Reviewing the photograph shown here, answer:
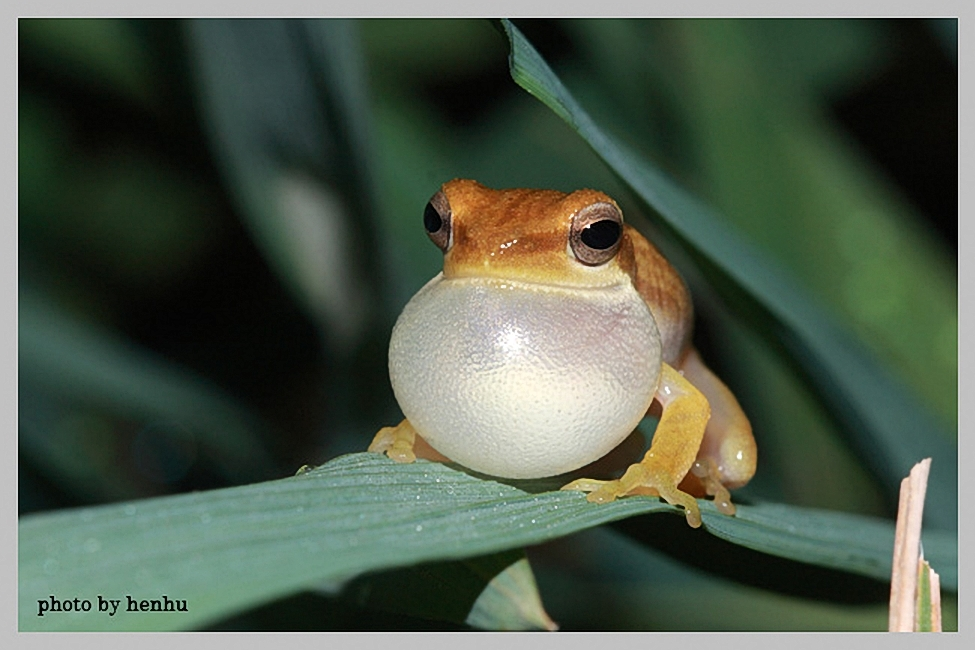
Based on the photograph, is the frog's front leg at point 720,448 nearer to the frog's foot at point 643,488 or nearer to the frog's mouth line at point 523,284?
the frog's foot at point 643,488

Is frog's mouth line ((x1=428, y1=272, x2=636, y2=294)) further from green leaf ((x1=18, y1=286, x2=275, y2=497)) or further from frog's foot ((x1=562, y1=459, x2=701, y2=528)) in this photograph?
green leaf ((x1=18, y1=286, x2=275, y2=497))

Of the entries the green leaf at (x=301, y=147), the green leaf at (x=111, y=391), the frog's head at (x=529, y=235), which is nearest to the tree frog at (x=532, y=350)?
the frog's head at (x=529, y=235)

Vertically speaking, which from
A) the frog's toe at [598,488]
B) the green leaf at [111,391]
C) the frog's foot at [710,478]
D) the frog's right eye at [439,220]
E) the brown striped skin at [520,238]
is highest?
the green leaf at [111,391]

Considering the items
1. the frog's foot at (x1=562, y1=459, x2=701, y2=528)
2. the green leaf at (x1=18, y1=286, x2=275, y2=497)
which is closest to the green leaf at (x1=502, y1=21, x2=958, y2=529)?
the frog's foot at (x1=562, y1=459, x2=701, y2=528)

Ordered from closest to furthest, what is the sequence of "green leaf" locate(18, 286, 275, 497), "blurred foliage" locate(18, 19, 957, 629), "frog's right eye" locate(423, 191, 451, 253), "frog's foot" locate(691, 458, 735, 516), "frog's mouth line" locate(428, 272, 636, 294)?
"frog's mouth line" locate(428, 272, 636, 294)
"frog's right eye" locate(423, 191, 451, 253)
"frog's foot" locate(691, 458, 735, 516)
"blurred foliage" locate(18, 19, 957, 629)
"green leaf" locate(18, 286, 275, 497)

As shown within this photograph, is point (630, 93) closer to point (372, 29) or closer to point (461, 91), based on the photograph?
point (461, 91)

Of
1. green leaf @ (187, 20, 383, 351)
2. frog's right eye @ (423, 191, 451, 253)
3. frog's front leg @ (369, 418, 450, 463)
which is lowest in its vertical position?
frog's front leg @ (369, 418, 450, 463)

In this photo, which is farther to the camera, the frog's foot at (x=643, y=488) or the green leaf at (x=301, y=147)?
the green leaf at (x=301, y=147)
